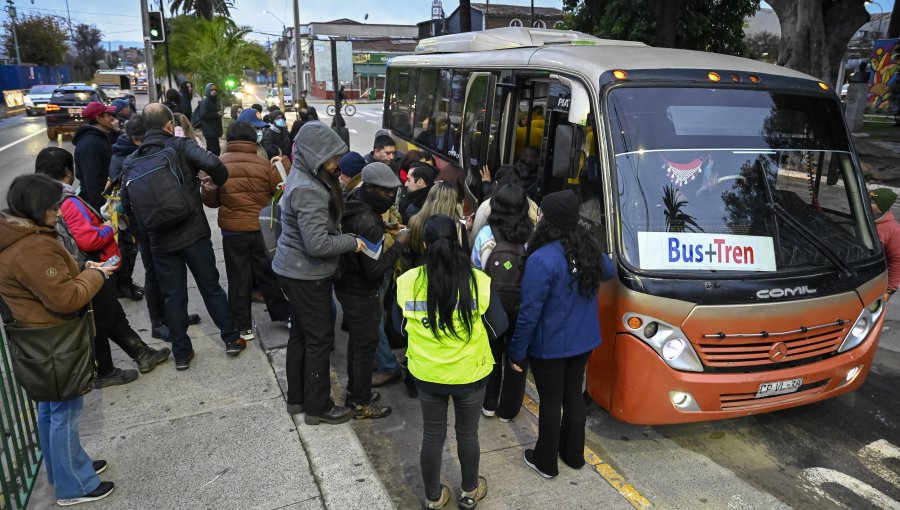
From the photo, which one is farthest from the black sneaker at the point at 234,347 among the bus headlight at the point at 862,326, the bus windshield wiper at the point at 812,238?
the bus headlight at the point at 862,326

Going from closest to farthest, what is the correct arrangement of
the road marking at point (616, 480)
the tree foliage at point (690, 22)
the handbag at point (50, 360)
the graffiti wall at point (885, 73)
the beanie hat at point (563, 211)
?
1. the handbag at point (50, 360)
2. the beanie hat at point (563, 211)
3. the road marking at point (616, 480)
4. the tree foliage at point (690, 22)
5. the graffiti wall at point (885, 73)

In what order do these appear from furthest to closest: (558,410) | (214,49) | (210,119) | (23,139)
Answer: (214,49) < (23,139) < (210,119) < (558,410)

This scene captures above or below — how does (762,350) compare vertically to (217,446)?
above

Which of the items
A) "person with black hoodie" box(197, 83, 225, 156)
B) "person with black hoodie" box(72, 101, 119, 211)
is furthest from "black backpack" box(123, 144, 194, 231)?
"person with black hoodie" box(197, 83, 225, 156)

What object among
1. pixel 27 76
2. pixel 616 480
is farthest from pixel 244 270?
pixel 27 76

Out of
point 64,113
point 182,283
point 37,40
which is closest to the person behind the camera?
point 182,283

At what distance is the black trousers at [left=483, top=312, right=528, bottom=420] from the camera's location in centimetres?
421

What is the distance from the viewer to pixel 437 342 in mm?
3107

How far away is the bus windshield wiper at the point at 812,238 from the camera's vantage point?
13.1 feet

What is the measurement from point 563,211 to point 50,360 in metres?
2.79

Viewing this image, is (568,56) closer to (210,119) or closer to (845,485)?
(845,485)

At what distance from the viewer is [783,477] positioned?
3904mm

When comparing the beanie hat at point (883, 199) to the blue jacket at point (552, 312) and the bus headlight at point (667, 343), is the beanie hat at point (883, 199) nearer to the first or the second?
the bus headlight at point (667, 343)

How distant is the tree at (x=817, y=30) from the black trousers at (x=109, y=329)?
1634cm
